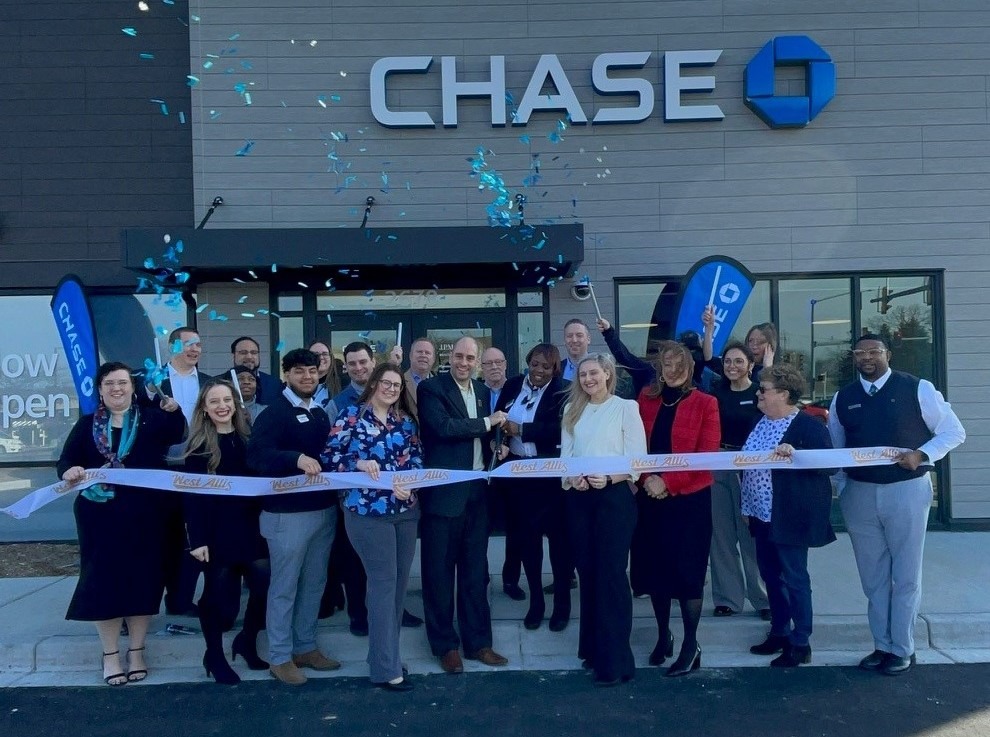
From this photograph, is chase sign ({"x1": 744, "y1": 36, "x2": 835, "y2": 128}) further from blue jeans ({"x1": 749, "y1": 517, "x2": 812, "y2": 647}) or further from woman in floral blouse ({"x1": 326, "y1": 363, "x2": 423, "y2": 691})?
woman in floral blouse ({"x1": 326, "y1": 363, "x2": 423, "y2": 691})

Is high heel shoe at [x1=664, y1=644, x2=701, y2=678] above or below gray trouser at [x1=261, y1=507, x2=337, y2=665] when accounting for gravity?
below

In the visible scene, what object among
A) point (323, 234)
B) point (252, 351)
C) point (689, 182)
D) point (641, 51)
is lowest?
point (252, 351)

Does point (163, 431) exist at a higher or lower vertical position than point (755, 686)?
higher

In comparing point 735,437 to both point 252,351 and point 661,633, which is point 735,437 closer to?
point 661,633

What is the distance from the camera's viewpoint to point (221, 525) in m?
4.77

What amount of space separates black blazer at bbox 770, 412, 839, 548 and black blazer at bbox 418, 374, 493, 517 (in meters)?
1.90

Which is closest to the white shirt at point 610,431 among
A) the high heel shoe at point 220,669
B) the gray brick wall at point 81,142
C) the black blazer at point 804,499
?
the black blazer at point 804,499

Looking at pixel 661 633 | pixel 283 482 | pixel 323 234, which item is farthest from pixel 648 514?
pixel 323 234

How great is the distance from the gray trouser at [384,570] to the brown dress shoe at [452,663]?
339 mm

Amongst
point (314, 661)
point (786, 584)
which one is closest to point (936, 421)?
point (786, 584)

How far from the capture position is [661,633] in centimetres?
500

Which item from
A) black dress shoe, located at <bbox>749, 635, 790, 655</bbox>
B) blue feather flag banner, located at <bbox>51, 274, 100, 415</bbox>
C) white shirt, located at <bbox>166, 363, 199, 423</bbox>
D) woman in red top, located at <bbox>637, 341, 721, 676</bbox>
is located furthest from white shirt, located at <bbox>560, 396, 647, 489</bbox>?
blue feather flag banner, located at <bbox>51, 274, 100, 415</bbox>

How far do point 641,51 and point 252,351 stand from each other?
525cm

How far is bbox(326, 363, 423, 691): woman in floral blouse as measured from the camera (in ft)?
15.2
